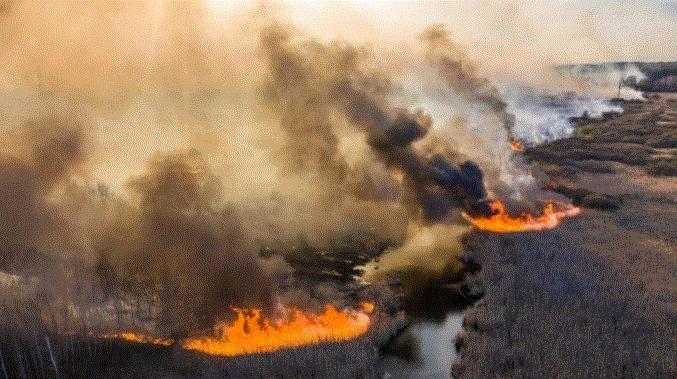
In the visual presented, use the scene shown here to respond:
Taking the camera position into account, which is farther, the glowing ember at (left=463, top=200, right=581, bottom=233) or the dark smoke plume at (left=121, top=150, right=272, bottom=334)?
the glowing ember at (left=463, top=200, right=581, bottom=233)

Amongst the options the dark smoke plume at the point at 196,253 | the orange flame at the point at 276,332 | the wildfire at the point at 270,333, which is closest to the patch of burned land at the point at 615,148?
the orange flame at the point at 276,332

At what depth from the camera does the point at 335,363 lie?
159 ft

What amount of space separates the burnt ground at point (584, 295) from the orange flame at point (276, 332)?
10.4 m

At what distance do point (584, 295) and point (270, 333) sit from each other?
103 feet

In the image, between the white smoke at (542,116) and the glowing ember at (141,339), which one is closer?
the glowing ember at (141,339)

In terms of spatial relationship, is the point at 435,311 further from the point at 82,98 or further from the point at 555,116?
the point at 555,116

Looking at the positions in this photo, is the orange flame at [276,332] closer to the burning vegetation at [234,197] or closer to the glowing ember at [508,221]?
the burning vegetation at [234,197]

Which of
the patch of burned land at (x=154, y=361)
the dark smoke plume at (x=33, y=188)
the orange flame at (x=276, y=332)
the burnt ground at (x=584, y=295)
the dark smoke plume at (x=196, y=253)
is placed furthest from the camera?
the dark smoke plume at (x=33, y=188)

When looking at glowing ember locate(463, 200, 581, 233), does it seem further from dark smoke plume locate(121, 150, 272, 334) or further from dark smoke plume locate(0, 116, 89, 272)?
dark smoke plume locate(0, 116, 89, 272)

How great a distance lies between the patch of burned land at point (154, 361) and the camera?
47.3m

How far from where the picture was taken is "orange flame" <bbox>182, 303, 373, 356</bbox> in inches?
2012

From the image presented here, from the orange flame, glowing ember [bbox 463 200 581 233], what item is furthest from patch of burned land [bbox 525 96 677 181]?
the orange flame

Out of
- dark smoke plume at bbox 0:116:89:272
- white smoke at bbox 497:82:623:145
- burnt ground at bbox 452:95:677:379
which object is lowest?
burnt ground at bbox 452:95:677:379

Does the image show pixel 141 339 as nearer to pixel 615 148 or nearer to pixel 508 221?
pixel 508 221
